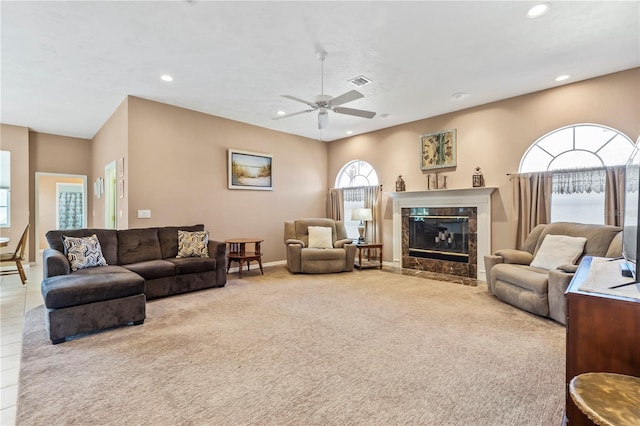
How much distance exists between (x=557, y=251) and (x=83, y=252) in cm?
574

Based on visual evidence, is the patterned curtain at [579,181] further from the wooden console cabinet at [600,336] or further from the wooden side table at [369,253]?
the wooden console cabinet at [600,336]

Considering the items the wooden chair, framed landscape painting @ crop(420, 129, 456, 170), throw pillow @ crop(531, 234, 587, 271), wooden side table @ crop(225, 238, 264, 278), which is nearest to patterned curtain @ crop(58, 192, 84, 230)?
the wooden chair

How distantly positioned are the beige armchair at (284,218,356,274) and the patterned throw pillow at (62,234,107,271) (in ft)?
9.49

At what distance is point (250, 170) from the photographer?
6.11 metres

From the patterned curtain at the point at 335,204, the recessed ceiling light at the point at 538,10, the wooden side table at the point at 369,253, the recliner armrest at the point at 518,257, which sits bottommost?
the wooden side table at the point at 369,253

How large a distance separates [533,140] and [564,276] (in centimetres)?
243

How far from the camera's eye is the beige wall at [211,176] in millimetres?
4719

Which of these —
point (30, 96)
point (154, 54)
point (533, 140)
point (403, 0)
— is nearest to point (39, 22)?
point (154, 54)

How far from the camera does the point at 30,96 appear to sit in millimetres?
4602

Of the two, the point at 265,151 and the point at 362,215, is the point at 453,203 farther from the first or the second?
the point at 265,151

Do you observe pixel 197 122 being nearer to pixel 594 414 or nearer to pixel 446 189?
pixel 446 189

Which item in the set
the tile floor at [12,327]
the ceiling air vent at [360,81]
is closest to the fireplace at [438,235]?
the ceiling air vent at [360,81]

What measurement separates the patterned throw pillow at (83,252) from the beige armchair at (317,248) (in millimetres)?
2893

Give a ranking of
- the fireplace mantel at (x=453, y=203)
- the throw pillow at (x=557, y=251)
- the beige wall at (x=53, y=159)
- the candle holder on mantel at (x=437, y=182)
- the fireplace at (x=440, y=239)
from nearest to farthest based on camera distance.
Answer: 1. the throw pillow at (x=557, y=251)
2. the fireplace mantel at (x=453, y=203)
3. the fireplace at (x=440, y=239)
4. the candle holder on mantel at (x=437, y=182)
5. the beige wall at (x=53, y=159)
